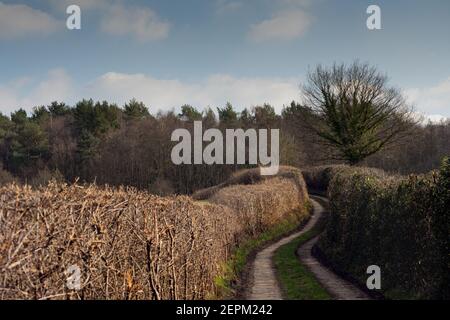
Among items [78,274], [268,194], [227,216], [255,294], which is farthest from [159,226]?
[268,194]

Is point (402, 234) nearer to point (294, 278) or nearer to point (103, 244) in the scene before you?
point (294, 278)

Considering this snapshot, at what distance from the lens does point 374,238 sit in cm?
1978

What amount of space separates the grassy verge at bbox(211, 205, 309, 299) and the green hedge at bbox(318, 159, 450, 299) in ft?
16.5

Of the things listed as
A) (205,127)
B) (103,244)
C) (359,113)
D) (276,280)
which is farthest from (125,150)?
(103,244)

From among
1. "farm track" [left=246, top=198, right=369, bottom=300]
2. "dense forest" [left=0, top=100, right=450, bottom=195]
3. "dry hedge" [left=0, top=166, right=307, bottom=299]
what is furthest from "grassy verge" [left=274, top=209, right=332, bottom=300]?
"dense forest" [left=0, top=100, right=450, bottom=195]

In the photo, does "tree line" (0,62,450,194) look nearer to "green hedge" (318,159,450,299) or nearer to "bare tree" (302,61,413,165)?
"bare tree" (302,61,413,165)

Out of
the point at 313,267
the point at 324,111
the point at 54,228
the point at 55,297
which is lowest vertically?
the point at 313,267

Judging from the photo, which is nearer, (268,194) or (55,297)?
(55,297)

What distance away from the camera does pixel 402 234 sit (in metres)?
16.8

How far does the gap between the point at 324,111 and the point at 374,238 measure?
3499 centimetres

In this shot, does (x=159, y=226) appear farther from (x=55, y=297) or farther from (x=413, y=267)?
(x=413, y=267)

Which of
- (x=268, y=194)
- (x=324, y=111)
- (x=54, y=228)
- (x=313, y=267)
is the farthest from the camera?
(x=324, y=111)

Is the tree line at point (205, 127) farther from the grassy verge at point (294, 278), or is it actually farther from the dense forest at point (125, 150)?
the grassy verge at point (294, 278)

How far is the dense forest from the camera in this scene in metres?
67.7
